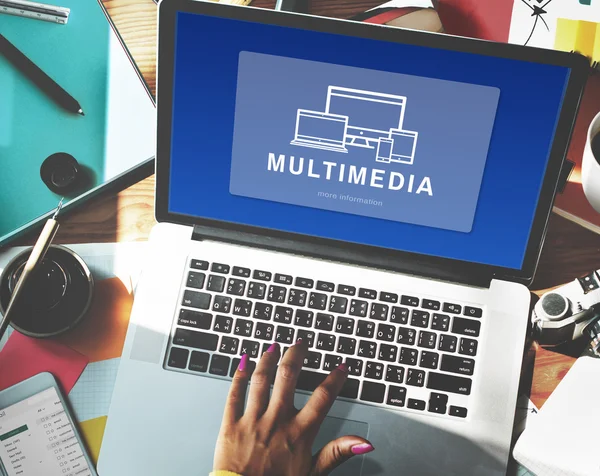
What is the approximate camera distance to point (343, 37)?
77cm

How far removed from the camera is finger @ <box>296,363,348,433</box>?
809 millimetres

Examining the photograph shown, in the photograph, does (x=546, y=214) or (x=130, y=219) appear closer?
(x=546, y=214)

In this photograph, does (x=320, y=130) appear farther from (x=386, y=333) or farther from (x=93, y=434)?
(x=93, y=434)

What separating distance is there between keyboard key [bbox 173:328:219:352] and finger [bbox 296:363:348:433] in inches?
6.0

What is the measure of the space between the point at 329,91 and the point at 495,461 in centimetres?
53

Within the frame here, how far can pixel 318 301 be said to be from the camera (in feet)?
2.84

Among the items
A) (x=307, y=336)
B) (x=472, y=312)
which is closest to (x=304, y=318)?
(x=307, y=336)

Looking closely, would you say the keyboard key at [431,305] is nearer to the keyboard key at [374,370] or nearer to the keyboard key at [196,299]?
the keyboard key at [374,370]

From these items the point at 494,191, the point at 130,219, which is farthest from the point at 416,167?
the point at 130,219

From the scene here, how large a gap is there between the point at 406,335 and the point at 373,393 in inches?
3.6

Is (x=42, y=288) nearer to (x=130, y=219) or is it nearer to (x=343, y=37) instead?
(x=130, y=219)

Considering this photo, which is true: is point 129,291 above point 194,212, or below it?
below

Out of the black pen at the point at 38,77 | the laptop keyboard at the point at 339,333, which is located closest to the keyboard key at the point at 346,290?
the laptop keyboard at the point at 339,333

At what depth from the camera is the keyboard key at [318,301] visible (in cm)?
86
